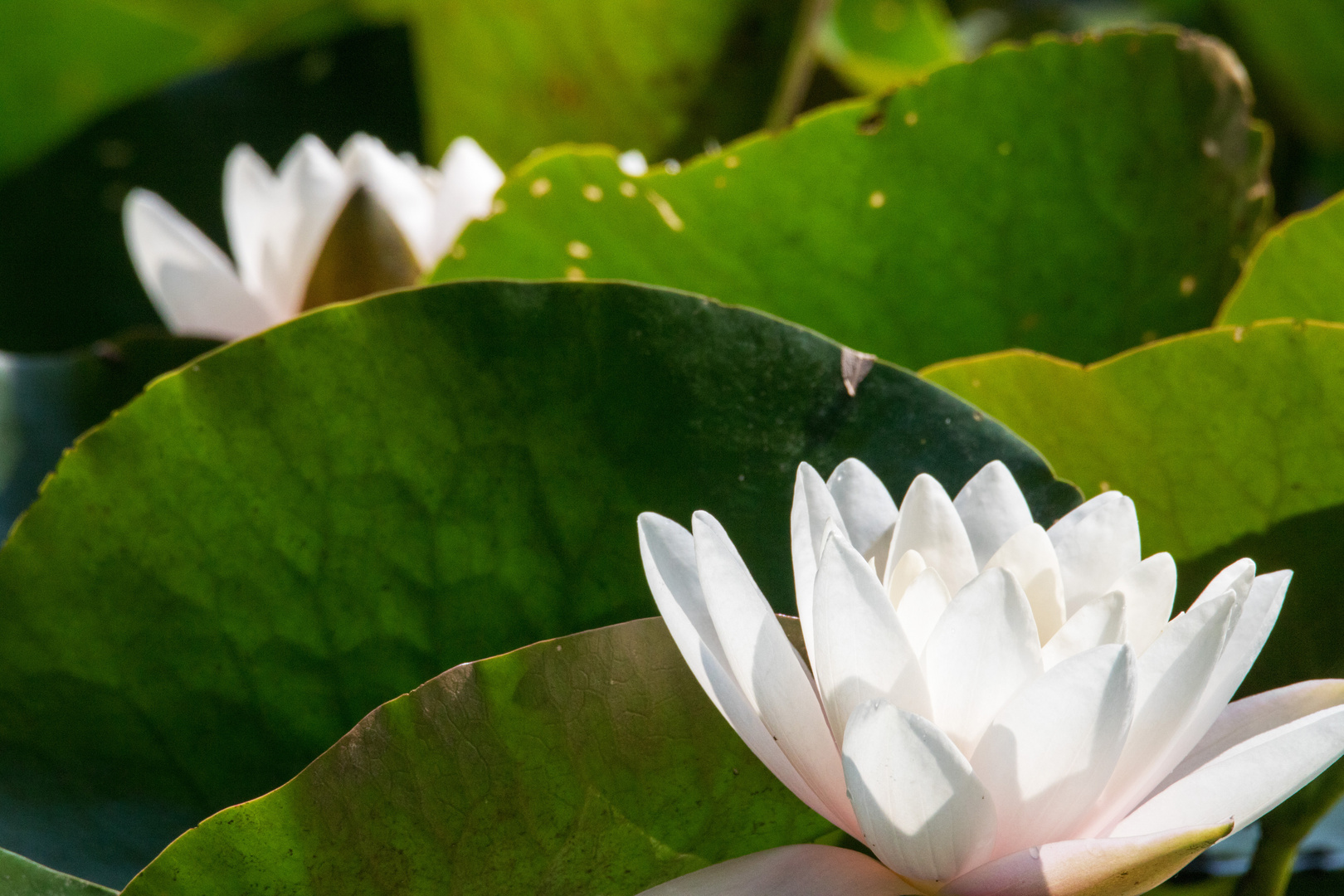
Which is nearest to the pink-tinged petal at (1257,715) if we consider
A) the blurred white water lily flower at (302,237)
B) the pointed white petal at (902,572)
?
the pointed white petal at (902,572)

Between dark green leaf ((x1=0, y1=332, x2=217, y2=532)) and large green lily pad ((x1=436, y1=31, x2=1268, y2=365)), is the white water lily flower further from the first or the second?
dark green leaf ((x1=0, y1=332, x2=217, y2=532))

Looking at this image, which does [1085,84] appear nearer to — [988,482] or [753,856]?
[988,482]

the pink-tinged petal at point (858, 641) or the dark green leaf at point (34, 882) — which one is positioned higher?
the dark green leaf at point (34, 882)

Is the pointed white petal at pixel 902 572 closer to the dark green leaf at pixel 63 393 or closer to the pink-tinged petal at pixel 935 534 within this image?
the pink-tinged petal at pixel 935 534

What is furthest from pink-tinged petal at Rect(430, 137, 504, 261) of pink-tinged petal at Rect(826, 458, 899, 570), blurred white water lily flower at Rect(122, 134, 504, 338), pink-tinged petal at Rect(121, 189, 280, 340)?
pink-tinged petal at Rect(826, 458, 899, 570)

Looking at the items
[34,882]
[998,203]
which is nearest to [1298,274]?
[998,203]

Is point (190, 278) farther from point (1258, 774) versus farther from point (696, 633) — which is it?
point (1258, 774)
